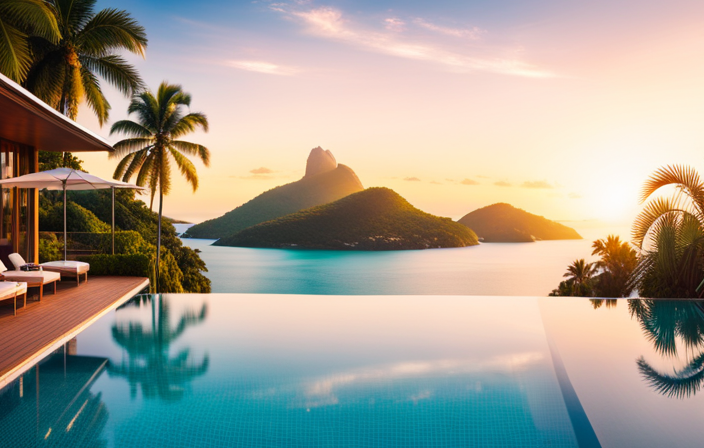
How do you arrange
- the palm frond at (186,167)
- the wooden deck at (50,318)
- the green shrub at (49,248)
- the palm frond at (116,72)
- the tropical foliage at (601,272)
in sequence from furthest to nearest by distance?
the tropical foliage at (601,272)
the palm frond at (186,167)
the palm frond at (116,72)
the green shrub at (49,248)
the wooden deck at (50,318)

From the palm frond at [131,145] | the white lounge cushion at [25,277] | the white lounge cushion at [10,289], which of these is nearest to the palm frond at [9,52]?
the white lounge cushion at [25,277]

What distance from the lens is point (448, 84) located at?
87.1 feet

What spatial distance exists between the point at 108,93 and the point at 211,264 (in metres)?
43.5

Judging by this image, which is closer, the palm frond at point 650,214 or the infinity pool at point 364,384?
the infinity pool at point 364,384

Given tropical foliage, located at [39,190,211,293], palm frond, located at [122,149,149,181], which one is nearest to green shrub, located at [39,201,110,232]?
tropical foliage, located at [39,190,211,293]

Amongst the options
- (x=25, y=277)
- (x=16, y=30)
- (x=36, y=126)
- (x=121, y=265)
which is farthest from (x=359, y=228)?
(x=25, y=277)

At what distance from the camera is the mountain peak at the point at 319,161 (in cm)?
9938

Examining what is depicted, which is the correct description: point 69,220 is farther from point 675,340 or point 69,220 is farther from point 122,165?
point 675,340

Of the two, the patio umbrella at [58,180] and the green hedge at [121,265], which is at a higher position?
the patio umbrella at [58,180]

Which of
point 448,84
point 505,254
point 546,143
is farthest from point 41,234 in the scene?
point 505,254

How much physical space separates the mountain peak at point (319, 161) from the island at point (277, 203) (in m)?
13.4

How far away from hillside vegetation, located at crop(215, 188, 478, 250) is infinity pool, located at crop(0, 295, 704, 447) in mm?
59072

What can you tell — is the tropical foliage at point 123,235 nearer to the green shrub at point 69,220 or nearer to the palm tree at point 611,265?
the green shrub at point 69,220

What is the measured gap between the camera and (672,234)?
9.97m
